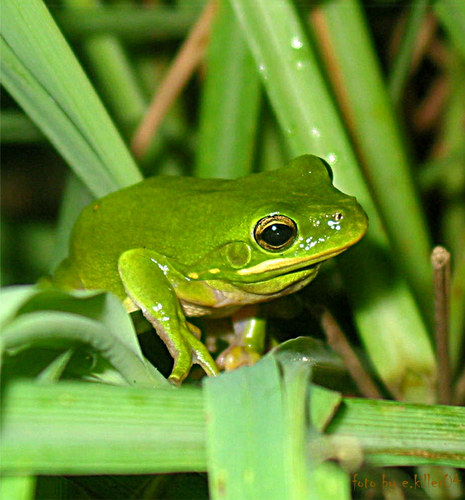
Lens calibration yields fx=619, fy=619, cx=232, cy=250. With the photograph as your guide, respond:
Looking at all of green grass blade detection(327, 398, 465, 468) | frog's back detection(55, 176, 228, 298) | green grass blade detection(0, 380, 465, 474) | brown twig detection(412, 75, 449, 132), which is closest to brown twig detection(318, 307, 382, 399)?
frog's back detection(55, 176, 228, 298)

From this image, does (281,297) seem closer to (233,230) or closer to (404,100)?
(233,230)

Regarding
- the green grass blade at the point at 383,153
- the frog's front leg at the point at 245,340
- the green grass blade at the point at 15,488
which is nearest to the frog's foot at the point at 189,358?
the frog's front leg at the point at 245,340

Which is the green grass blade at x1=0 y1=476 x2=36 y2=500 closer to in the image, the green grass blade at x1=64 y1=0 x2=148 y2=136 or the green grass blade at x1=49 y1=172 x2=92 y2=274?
the green grass blade at x1=49 y1=172 x2=92 y2=274

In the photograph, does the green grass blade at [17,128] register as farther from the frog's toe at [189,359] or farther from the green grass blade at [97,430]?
the green grass blade at [97,430]

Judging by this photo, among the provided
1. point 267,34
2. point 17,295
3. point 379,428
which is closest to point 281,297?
point 267,34

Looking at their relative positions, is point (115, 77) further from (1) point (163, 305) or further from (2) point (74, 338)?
(2) point (74, 338)

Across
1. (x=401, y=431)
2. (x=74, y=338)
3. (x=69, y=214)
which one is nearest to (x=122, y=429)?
(x=74, y=338)

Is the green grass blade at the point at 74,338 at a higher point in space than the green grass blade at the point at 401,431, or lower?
higher
